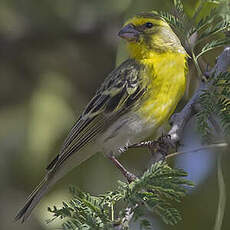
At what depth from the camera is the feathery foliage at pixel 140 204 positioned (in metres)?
2.47

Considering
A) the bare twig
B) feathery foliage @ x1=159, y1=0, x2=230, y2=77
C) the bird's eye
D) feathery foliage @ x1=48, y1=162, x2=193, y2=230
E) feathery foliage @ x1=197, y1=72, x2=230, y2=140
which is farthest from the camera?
the bird's eye

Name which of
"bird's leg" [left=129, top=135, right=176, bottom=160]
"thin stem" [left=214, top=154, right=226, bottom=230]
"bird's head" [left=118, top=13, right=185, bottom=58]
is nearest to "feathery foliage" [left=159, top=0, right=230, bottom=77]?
"bird's leg" [left=129, top=135, right=176, bottom=160]

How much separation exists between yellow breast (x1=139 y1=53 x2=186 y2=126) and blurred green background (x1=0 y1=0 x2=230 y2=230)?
23cm

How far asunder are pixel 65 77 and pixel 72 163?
208cm

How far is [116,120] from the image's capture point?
158 inches

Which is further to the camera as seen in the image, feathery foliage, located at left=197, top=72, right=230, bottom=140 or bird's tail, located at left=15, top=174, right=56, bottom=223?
bird's tail, located at left=15, top=174, right=56, bottom=223

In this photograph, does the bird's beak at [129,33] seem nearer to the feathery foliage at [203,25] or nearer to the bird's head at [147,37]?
the bird's head at [147,37]

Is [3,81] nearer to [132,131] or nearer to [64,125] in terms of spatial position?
[64,125]

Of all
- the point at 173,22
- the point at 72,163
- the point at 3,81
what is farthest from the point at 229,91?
the point at 3,81

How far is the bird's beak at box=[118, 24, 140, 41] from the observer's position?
420 cm

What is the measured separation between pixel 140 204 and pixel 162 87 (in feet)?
4.95

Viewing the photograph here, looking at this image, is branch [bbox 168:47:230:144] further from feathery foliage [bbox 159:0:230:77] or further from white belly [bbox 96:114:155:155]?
white belly [bbox 96:114:155:155]

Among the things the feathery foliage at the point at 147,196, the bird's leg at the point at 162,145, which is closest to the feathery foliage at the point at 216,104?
the feathery foliage at the point at 147,196

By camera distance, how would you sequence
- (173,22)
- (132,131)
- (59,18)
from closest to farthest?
(173,22), (132,131), (59,18)
